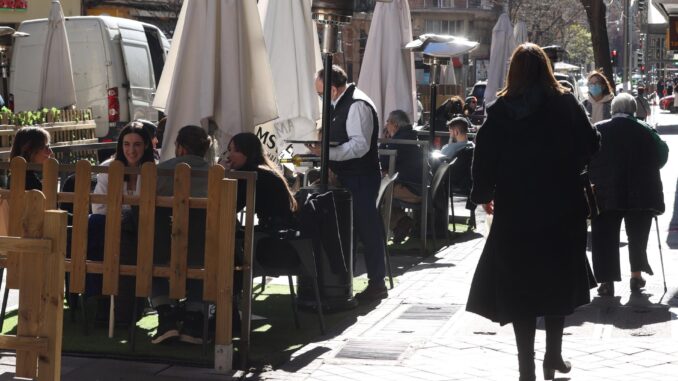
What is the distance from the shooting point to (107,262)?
7.97 meters

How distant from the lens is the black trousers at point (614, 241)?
426 inches

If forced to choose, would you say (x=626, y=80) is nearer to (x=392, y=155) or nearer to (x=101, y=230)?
(x=392, y=155)

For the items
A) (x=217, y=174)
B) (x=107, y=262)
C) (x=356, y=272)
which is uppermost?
(x=217, y=174)

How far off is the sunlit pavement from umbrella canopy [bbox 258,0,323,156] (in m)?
1.78

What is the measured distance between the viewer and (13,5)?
34500 millimetres

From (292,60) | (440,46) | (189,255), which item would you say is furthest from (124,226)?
(440,46)

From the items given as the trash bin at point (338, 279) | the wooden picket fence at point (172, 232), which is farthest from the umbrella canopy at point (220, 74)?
the wooden picket fence at point (172, 232)

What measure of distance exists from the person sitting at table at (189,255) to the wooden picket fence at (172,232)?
0.10 meters

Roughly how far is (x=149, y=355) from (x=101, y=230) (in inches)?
33.9

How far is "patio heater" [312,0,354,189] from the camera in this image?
32.3ft

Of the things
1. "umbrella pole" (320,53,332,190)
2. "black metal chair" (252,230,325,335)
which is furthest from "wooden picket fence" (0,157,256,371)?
"umbrella pole" (320,53,332,190)

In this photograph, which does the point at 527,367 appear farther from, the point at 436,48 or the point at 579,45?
the point at 579,45

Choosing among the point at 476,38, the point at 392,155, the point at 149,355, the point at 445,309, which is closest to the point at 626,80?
the point at 392,155

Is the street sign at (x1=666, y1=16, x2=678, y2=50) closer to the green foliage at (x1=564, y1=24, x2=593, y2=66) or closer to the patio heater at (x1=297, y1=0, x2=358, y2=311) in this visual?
the patio heater at (x1=297, y1=0, x2=358, y2=311)
